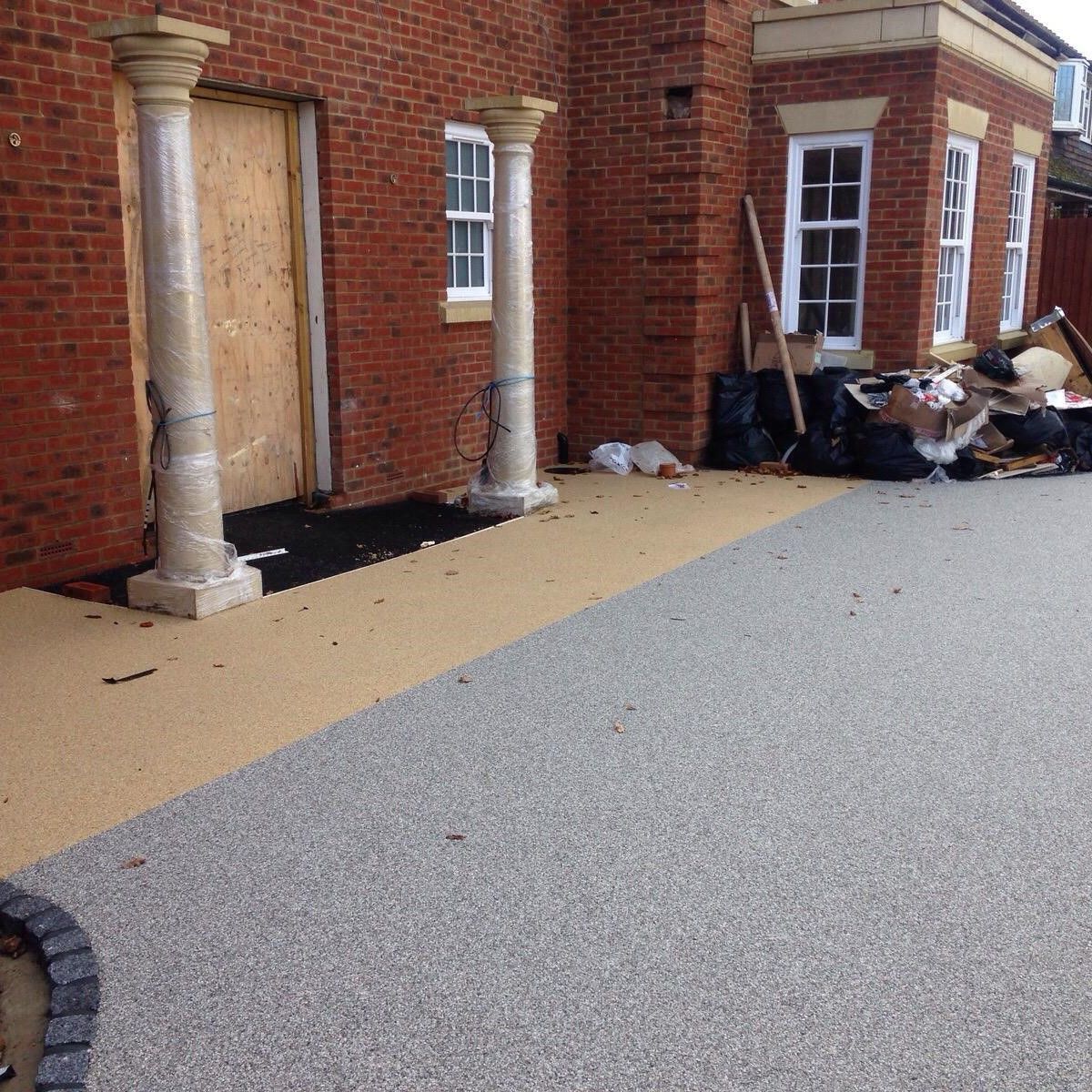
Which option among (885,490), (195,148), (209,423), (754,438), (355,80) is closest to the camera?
(209,423)

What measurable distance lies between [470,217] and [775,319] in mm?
2955

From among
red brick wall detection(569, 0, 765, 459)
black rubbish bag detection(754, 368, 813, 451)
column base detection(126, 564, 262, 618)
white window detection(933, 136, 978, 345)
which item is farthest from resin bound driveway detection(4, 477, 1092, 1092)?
white window detection(933, 136, 978, 345)

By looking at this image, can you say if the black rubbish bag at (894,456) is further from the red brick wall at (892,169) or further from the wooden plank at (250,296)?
the wooden plank at (250,296)

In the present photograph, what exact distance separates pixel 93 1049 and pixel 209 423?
12.9 feet

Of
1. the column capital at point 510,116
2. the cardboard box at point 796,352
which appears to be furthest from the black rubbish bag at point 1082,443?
the column capital at point 510,116

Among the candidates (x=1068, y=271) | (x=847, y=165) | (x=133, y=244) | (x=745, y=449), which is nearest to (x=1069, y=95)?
(x=1068, y=271)

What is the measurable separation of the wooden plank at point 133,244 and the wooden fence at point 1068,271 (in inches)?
530

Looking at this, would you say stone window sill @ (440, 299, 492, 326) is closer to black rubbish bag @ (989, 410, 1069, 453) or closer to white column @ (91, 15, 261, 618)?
white column @ (91, 15, 261, 618)

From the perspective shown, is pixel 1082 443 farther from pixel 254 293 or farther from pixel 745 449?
pixel 254 293

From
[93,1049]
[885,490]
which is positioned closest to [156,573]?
[93,1049]

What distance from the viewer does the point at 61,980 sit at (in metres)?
3.02

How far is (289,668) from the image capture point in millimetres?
5418

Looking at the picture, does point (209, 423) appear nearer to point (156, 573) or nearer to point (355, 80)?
point (156, 573)

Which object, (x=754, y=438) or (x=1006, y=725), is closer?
(x=1006, y=725)
